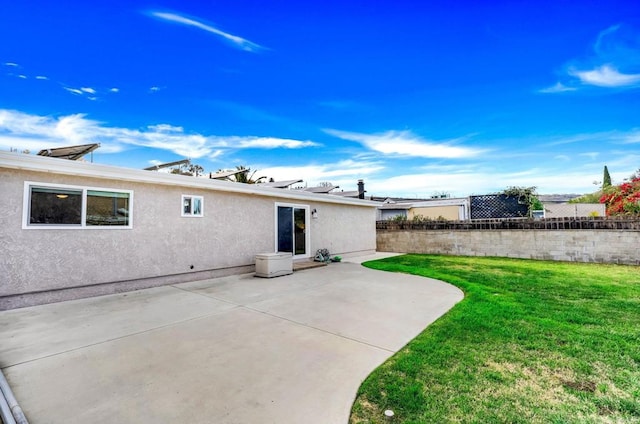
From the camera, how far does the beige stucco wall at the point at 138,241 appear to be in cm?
516

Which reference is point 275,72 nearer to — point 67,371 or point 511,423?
point 67,371

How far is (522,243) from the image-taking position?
11680 mm

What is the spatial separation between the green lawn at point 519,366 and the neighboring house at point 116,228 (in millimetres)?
6135

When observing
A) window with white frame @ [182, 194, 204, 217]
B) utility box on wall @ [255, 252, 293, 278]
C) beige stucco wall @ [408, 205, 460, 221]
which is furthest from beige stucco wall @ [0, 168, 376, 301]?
beige stucco wall @ [408, 205, 460, 221]

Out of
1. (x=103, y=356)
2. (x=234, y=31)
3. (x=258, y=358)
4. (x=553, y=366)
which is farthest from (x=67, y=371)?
(x=234, y=31)

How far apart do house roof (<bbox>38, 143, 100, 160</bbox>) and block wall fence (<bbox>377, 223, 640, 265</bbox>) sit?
41.4ft

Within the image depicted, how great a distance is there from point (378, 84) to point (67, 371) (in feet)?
43.7

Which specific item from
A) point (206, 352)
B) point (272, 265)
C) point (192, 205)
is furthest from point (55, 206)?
point (272, 265)

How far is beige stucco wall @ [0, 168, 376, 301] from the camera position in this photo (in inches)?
203

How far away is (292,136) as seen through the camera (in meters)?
17.0

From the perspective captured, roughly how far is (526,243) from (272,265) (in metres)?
10.4

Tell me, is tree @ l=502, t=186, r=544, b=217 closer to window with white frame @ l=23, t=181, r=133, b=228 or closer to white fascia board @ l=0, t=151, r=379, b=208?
white fascia board @ l=0, t=151, r=379, b=208

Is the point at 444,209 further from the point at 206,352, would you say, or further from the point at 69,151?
the point at 69,151

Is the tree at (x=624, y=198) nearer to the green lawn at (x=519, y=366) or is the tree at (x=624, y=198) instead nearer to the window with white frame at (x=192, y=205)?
the green lawn at (x=519, y=366)
